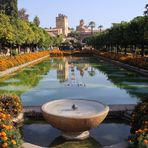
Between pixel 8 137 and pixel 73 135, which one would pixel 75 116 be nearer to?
pixel 73 135

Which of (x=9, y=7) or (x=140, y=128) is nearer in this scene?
(x=140, y=128)

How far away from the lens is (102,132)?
1090 cm

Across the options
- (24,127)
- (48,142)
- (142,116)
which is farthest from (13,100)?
Answer: (142,116)

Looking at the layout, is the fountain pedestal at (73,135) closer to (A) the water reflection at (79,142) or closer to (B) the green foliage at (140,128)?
(A) the water reflection at (79,142)

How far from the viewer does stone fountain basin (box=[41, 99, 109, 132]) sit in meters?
9.21

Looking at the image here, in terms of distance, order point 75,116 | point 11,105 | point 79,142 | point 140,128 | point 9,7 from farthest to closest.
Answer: point 9,7, point 11,105, point 79,142, point 75,116, point 140,128

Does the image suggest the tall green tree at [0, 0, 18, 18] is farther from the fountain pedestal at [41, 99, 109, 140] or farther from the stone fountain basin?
the stone fountain basin

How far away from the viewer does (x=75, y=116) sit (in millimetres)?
9227

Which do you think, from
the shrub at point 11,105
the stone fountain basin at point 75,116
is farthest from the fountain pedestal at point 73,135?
the shrub at point 11,105

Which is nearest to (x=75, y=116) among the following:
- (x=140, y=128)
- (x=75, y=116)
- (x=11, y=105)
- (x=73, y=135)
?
(x=75, y=116)

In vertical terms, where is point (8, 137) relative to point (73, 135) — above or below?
above

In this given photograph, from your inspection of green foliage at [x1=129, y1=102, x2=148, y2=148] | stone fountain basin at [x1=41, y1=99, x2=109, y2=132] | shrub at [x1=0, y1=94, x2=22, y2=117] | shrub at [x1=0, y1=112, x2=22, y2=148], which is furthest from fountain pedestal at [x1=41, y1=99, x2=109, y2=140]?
shrub at [x1=0, y1=112, x2=22, y2=148]

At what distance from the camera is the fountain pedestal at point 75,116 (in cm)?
923

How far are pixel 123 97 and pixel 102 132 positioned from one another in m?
6.88
